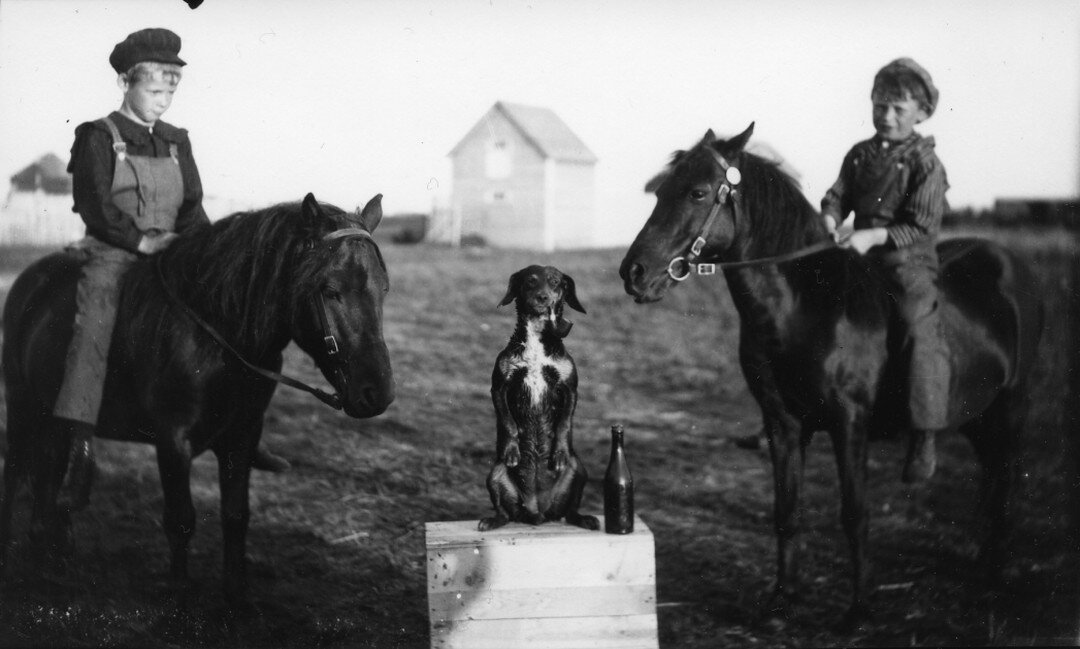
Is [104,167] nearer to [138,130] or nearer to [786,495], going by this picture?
[138,130]

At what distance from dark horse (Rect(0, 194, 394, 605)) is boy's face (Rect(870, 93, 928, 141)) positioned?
2.47 m

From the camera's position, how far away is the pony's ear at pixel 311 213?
396 cm

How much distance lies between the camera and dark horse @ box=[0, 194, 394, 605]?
3.96 metres

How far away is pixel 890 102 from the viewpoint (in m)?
4.47

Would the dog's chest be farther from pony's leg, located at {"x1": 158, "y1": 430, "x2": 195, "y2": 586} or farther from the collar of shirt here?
the collar of shirt

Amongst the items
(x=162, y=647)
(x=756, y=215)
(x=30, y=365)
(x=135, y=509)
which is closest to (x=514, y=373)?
(x=756, y=215)

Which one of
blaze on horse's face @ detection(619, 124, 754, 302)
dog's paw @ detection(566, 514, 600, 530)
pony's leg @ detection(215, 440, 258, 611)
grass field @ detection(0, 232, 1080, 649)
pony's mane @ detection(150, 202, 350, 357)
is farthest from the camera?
grass field @ detection(0, 232, 1080, 649)

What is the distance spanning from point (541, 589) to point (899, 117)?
9.17 feet

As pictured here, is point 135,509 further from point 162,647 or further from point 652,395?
point 652,395

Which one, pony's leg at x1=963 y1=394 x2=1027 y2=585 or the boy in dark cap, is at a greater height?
the boy in dark cap

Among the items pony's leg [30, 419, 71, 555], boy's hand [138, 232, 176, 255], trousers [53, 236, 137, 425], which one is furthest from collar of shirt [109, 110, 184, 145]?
pony's leg [30, 419, 71, 555]

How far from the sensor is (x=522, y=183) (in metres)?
6.20

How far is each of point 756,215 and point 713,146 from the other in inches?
14.7

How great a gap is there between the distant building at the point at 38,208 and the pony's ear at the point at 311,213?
6.02ft
